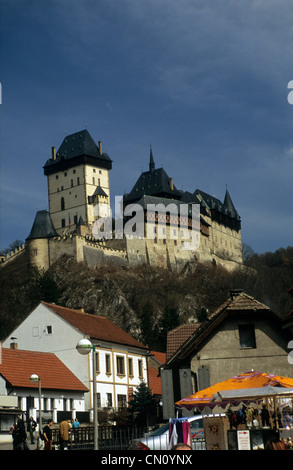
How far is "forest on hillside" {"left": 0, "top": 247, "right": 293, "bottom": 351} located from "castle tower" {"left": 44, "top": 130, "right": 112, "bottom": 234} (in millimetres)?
28826

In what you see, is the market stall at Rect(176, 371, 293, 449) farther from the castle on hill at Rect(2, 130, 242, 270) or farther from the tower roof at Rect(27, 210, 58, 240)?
the tower roof at Rect(27, 210, 58, 240)

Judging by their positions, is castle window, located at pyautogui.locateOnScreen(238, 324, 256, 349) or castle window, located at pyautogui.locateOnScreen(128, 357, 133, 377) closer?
castle window, located at pyautogui.locateOnScreen(238, 324, 256, 349)

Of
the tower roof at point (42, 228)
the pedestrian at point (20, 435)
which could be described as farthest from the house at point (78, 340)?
the tower roof at point (42, 228)

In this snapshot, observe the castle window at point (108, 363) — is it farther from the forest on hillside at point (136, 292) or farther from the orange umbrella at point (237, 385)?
the forest on hillside at point (136, 292)

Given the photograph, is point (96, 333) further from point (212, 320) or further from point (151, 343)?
point (151, 343)

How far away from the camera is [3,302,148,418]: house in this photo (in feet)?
136

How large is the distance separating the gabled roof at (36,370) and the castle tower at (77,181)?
82.6 meters

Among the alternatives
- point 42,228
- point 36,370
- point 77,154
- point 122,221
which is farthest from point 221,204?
point 36,370

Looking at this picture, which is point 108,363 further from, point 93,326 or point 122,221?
point 122,221

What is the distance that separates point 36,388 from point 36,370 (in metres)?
2.23

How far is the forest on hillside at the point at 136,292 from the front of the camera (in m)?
80.6

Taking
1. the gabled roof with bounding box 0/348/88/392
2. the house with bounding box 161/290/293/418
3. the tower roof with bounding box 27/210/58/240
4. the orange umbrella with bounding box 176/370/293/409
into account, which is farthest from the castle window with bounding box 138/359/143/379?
the tower roof with bounding box 27/210/58/240

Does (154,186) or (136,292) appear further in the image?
(154,186)

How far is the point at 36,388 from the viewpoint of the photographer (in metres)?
35.2
